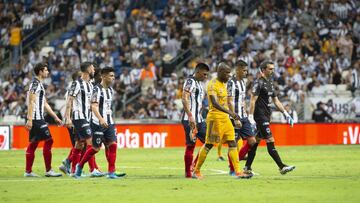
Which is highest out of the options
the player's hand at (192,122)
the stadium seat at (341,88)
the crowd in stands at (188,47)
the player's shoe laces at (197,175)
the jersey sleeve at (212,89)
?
the crowd in stands at (188,47)

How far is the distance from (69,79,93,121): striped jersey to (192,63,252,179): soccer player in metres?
3.04

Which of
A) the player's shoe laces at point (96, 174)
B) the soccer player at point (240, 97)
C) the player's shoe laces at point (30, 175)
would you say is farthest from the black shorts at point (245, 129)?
the player's shoe laces at point (30, 175)

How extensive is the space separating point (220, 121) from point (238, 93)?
2.85 metres

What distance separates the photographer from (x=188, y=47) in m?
43.4

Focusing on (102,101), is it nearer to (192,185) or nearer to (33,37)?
(192,185)

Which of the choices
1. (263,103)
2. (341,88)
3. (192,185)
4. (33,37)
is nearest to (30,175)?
(192,185)

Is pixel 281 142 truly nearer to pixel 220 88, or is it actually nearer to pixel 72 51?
pixel 72 51

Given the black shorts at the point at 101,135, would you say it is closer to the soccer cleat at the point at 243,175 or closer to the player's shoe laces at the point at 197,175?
the player's shoe laces at the point at 197,175

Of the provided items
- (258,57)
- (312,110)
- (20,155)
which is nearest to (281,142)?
(312,110)

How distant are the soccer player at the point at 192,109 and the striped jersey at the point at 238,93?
1.45 metres

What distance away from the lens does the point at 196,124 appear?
66.9 ft

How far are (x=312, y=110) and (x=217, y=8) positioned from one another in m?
8.99

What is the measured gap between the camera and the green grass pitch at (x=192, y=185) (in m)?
15.8

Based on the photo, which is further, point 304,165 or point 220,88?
point 304,165
